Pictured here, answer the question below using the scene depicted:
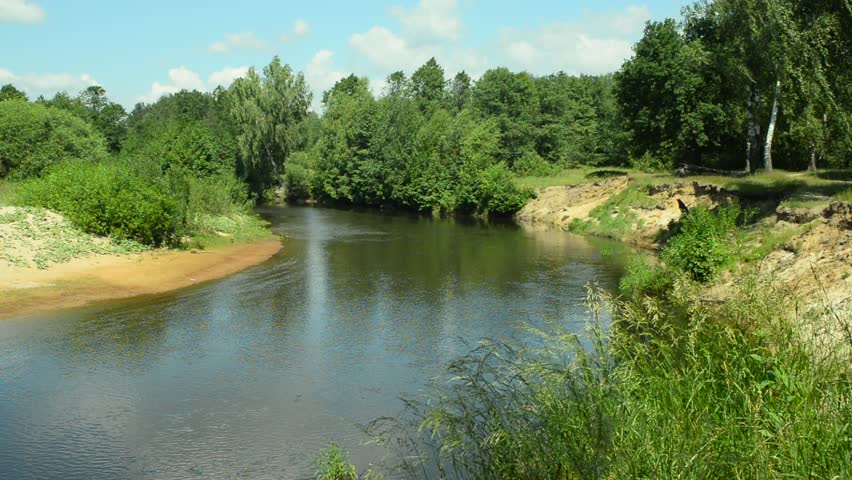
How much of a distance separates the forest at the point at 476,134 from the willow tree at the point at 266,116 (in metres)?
0.17

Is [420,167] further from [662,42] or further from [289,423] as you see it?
[289,423]

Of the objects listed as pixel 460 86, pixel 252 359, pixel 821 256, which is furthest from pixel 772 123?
pixel 460 86

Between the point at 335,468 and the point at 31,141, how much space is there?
53309mm

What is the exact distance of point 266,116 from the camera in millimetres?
71125

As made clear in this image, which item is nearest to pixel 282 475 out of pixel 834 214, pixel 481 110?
pixel 834 214

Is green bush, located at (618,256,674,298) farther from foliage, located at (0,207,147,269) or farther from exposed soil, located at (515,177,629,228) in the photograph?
exposed soil, located at (515,177,629,228)

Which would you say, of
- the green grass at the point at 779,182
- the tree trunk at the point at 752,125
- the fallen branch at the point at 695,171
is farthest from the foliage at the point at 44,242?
the fallen branch at the point at 695,171

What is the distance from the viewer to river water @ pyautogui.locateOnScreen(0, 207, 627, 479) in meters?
13.1

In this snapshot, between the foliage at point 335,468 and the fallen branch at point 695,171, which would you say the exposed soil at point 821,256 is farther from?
the fallen branch at point 695,171

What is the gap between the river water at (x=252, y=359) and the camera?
42.9 ft

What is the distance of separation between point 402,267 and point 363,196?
3944 cm

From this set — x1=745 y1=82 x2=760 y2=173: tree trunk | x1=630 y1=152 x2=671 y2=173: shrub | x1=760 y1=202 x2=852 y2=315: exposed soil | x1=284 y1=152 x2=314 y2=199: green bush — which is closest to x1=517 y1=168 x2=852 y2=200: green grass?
x1=745 y1=82 x2=760 y2=173: tree trunk

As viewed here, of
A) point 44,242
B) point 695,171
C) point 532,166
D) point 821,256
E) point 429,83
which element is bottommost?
point 821,256

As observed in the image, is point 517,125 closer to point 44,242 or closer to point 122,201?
point 122,201
